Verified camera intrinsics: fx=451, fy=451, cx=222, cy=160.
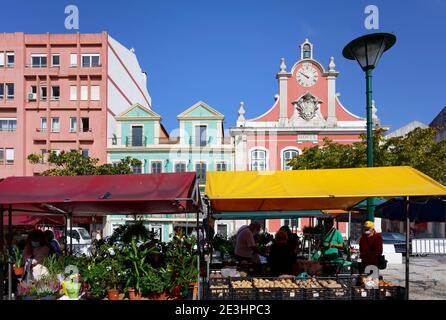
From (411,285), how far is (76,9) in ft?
33.9

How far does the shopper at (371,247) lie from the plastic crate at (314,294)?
1.88 metres

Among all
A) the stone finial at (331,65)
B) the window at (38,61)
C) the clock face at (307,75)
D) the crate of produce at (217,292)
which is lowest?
the crate of produce at (217,292)

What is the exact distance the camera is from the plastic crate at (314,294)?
6301 mm

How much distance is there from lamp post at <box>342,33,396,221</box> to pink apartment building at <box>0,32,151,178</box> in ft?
105

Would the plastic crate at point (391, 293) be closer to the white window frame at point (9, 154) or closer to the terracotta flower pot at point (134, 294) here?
the terracotta flower pot at point (134, 294)

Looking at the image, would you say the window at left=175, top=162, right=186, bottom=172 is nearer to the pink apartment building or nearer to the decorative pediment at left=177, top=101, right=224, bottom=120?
the decorative pediment at left=177, top=101, right=224, bottom=120

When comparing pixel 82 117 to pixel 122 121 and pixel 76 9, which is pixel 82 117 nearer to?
pixel 122 121

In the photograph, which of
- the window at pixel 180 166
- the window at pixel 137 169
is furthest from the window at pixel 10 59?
the window at pixel 180 166

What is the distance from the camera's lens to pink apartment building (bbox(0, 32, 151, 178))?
3838 centimetres

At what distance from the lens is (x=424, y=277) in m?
13.4

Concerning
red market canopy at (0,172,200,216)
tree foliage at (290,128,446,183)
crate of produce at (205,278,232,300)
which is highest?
tree foliage at (290,128,446,183)

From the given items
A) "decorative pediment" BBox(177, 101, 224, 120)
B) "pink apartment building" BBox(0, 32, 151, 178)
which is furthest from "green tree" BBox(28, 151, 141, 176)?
"pink apartment building" BBox(0, 32, 151, 178)

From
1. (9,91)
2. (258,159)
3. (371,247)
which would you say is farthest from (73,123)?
(371,247)

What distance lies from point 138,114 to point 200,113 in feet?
16.9
